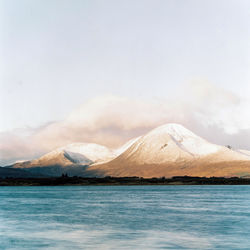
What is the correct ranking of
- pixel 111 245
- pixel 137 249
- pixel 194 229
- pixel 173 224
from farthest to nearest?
pixel 173 224 < pixel 194 229 < pixel 111 245 < pixel 137 249

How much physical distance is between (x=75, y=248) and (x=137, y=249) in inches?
219

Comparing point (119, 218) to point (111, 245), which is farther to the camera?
point (119, 218)

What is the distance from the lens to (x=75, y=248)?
38469 millimetres

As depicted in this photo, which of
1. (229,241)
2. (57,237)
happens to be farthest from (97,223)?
(229,241)

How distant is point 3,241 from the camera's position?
43.0m

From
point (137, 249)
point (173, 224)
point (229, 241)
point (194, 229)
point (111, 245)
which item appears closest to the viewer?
point (137, 249)

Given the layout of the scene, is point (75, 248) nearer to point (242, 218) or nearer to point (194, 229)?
point (194, 229)

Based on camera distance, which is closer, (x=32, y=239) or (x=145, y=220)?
(x=32, y=239)

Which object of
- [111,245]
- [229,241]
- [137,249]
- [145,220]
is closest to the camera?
[137,249]

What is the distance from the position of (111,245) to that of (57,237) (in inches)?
312

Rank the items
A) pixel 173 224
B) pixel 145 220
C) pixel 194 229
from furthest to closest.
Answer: pixel 145 220 < pixel 173 224 < pixel 194 229

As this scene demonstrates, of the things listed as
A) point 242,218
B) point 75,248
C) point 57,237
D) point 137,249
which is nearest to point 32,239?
point 57,237

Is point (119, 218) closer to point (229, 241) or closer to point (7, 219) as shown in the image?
point (7, 219)

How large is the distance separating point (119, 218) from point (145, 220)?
15.4ft
